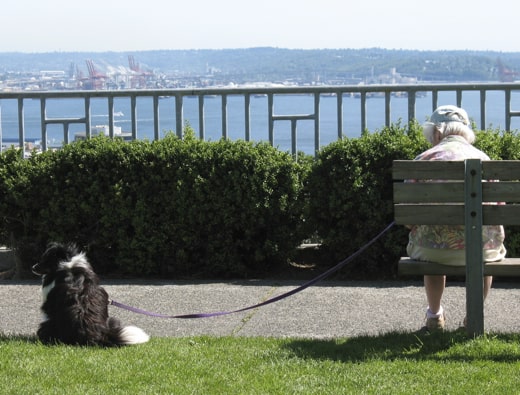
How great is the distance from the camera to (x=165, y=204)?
9.34 meters

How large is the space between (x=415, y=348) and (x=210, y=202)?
11.5 feet

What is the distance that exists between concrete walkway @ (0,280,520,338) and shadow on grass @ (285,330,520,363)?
47 cm

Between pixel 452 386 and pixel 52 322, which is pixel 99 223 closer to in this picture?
pixel 52 322

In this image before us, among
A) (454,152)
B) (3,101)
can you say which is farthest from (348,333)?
(3,101)

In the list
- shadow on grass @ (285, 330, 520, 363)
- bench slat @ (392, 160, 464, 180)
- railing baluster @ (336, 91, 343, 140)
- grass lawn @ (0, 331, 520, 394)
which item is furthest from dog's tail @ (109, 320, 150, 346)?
railing baluster @ (336, 91, 343, 140)

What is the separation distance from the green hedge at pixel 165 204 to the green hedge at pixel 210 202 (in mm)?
10

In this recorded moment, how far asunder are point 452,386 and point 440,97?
19.0 ft

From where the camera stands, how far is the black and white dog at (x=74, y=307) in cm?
658

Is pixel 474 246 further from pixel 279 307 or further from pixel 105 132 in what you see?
pixel 105 132

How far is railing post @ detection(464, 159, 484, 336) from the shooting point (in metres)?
6.24

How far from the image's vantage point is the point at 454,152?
22.1ft

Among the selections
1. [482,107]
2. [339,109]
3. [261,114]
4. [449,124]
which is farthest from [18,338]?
[482,107]

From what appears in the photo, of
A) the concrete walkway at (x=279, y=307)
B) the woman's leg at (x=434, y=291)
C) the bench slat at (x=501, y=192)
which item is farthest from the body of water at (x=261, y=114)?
the bench slat at (x=501, y=192)

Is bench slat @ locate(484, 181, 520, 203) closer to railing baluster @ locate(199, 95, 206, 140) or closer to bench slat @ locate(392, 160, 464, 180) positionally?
bench slat @ locate(392, 160, 464, 180)
